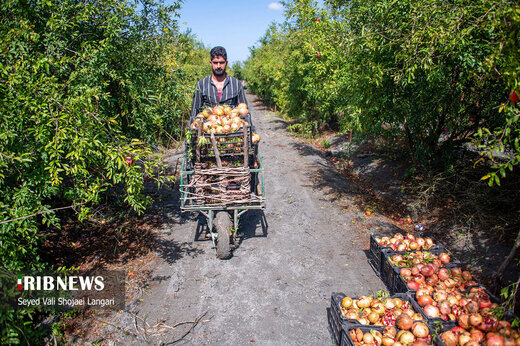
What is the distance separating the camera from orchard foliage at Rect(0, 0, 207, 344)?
10.7ft

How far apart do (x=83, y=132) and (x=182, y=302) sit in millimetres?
2816

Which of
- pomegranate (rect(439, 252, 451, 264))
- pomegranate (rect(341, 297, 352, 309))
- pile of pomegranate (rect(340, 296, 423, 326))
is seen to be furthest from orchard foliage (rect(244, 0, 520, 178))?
pomegranate (rect(341, 297, 352, 309))

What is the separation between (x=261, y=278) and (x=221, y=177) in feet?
6.07

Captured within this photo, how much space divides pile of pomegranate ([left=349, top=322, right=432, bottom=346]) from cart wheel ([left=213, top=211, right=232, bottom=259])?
106 inches

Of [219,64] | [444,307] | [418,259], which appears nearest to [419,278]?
[418,259]

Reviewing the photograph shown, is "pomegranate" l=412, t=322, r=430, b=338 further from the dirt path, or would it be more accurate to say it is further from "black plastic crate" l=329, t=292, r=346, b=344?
the dirt path

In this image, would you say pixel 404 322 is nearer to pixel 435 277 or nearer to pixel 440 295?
pixel 440 295

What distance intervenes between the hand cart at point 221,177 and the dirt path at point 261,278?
70 cm

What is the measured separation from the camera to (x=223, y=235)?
214 inches

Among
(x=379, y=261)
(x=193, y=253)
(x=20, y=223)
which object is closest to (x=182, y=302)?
(x=193, y=253)

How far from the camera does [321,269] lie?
5.34 metres

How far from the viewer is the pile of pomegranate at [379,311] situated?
3486mm

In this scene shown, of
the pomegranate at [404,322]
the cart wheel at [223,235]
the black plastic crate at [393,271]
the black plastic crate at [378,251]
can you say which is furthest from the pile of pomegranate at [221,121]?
the pomegranate at [404,322]

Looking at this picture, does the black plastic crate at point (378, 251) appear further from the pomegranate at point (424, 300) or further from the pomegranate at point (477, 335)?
the pomegranate at point (477, 335)
